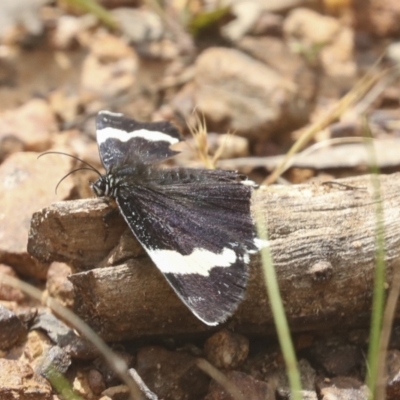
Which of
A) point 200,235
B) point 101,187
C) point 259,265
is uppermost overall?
point 101,187

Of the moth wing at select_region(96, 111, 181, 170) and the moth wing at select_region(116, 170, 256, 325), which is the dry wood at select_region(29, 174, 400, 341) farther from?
the moth wing at select_region(96, 111, 181, 170)

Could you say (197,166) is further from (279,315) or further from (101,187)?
(279,315)

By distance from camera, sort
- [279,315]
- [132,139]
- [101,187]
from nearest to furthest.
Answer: [279,315] → [101,187] → [132,139]

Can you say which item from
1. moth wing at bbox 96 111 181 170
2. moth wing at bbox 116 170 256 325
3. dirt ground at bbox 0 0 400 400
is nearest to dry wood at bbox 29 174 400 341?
dirt ground at bbox 0 0 400 400

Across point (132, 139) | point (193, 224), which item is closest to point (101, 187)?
point (193, 224)

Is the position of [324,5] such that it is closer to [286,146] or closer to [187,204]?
[286,146]

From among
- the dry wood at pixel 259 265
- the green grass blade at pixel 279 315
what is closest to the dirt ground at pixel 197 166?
the dry wood at pixel 259 265

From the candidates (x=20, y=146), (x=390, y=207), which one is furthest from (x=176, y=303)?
(x=20, y=146)
